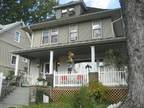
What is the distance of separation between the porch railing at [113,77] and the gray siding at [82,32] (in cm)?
472

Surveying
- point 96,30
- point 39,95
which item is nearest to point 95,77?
point 39,95

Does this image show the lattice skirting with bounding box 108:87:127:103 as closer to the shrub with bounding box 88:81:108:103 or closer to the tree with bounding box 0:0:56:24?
the shrub with bounding box 88:81:108:103

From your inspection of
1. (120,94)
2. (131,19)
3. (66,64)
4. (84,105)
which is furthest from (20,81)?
(84,105)

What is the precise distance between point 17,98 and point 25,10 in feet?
85.4

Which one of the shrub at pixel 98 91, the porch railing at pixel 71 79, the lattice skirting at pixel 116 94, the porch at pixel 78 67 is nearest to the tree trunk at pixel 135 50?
the porch at pixel 78 67

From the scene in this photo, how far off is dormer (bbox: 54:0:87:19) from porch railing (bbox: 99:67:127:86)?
7836 millimetres

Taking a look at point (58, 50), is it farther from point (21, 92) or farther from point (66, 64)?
point (21, 92)

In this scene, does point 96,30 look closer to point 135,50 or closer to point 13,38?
point 135,50

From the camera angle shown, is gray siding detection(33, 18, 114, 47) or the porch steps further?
gray siding detection(33, 18, 114, 47)

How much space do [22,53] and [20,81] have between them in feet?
7.19

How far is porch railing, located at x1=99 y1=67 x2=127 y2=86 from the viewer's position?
1262 cm

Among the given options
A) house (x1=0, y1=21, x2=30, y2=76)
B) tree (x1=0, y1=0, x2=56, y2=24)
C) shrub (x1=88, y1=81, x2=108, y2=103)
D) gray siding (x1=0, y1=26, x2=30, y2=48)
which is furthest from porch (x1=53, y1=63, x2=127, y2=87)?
tree (x1=0, y1=0, x2=56, y2=24)

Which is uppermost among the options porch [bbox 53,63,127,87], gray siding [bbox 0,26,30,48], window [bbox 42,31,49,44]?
gray siding [bbox 0,26,30,48]

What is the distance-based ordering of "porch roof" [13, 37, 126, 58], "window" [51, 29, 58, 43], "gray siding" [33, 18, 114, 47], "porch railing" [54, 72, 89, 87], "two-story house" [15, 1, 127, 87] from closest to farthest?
"porch railing" [54, 72, 89, 87], "two-story house" [15, 1, 127, 87], "porch roof" [13, 37, 126, 58], "gray siding" [33, 18, 114, 47], "window" [51, 29, 58, 43]
